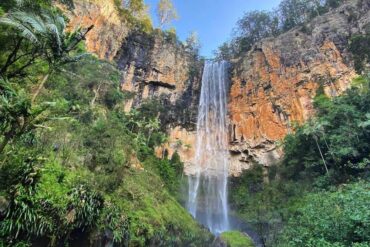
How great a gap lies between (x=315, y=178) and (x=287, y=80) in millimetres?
12263

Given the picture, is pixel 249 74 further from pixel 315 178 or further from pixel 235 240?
pixel 235 240

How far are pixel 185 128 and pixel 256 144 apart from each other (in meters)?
7.91

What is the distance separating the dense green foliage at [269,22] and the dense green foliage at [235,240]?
86.3ft

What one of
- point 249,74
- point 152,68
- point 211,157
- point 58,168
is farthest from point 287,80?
point 58,168

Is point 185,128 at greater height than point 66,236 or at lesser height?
greater

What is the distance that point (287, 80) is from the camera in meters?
29.2

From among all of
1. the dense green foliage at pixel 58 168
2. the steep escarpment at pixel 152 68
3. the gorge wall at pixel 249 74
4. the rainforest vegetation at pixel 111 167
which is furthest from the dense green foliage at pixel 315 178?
the steep escarpment at pixel 152 68

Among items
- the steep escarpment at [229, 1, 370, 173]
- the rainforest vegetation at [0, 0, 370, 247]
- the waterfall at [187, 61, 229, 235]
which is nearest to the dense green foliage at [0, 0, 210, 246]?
the rainforest vegetation at [0, 0, 370, 247]

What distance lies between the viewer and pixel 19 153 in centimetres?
930

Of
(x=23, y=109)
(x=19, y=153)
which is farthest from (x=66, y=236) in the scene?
(x=23, y=109)

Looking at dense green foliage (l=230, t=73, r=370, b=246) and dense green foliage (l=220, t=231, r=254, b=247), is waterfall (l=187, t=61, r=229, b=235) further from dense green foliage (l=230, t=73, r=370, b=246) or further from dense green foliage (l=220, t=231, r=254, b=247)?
dense green foliage (l=220, t=231, r=254, b=247)

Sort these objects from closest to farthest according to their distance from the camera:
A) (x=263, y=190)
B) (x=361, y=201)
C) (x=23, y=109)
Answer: (x=23, y=109), (x=361, y=201), (x=263, y=190)

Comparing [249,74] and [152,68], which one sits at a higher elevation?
[249,74]

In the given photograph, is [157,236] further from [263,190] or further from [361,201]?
[263,190]
